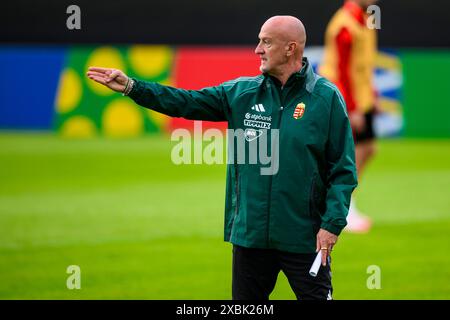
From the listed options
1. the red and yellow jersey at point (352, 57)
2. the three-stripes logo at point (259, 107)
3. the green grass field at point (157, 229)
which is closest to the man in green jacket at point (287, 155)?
the three-stripes logo at point (259, 107)

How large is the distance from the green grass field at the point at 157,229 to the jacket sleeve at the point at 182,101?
7.36 feet

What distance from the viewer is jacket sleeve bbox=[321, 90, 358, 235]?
195 inches

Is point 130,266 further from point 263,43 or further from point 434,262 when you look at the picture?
point 263,43

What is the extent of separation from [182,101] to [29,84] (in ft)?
47.9

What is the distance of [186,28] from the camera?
838 inches

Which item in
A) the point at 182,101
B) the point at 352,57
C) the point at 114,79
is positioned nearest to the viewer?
the point at 114,79

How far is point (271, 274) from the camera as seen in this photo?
17.1 feet

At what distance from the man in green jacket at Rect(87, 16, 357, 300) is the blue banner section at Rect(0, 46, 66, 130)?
14.4 m

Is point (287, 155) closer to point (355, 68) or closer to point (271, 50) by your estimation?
point (271, 50)

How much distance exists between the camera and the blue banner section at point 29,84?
19.1 meters

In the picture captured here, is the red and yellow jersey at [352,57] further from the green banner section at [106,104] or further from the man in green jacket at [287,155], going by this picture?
the green banner section at [106,104]

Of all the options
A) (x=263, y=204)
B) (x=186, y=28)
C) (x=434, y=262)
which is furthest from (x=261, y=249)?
(x=186, y=28)

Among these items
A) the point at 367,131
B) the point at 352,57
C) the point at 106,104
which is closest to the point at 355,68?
the point at 352,57

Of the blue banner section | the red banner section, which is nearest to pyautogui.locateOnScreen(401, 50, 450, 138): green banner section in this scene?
the red banner section
